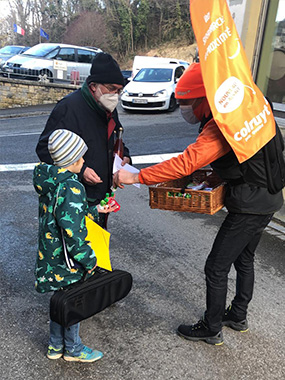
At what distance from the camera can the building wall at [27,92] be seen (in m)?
17.0

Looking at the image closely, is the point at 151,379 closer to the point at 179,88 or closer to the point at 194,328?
the point at 194,328

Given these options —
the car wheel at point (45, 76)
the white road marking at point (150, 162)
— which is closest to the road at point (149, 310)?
the white road marking at point (150, 162)

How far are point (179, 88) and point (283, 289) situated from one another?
2366 millimetres

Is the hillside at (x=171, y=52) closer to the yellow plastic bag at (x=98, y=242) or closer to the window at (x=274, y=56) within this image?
the window at (x=274, y=56)

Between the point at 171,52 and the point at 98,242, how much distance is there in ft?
154

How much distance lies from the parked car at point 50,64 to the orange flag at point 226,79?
1596 cm

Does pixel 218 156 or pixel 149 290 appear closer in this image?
pixel 218 156

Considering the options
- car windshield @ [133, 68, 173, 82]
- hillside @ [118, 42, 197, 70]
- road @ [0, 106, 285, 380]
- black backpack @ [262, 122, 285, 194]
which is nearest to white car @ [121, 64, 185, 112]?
car windshield @ [133, 68, 173, 82]

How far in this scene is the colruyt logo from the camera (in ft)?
8.06

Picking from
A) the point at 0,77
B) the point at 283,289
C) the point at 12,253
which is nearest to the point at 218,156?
the point at 283,289

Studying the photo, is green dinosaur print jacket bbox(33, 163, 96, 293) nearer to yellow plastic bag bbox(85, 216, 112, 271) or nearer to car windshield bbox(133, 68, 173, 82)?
yellow plastic bag bbox(85, 216, 112, 271)

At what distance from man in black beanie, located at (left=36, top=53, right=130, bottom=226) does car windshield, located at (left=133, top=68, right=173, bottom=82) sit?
12240 mm

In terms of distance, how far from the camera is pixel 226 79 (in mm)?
2459

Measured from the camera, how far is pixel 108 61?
2.89 metres
